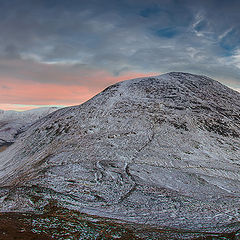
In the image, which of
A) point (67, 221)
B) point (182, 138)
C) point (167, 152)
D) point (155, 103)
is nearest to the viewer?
point (67, 221)

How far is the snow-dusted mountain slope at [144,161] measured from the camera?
48.9ft

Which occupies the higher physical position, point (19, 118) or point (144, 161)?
point (19, 118)

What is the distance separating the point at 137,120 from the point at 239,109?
2055 centimetres

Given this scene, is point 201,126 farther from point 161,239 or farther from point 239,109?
point 161,239

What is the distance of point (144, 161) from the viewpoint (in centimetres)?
2403

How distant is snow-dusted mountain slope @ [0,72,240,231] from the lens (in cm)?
1489

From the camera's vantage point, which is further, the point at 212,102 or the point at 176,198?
the point at 212,102

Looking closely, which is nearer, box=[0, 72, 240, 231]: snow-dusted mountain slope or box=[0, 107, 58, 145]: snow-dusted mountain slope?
box=[0, 72, 240, 231]: snow-dusted mountain slope

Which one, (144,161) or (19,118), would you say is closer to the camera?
(144,161)

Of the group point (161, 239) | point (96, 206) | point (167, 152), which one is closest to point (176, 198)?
point (96, 206)

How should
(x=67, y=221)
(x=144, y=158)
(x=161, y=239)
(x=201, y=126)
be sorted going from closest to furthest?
(x=161, y=239) → (x=67, y=221) → (x=144, y=158) → (x=201, y=126)

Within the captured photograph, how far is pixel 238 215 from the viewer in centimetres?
1383

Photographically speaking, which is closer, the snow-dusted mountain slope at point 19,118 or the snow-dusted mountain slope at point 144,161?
the snow-dusted mountain slope at point 144,161

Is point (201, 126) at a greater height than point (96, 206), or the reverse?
point (201, 126)
